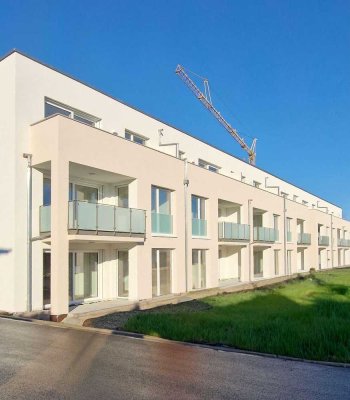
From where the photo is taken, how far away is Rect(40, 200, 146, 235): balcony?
14070 millimetres

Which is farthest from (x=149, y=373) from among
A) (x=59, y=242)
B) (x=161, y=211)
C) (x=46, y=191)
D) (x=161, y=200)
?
(x=161, y=200)

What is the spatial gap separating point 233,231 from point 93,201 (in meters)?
9.47

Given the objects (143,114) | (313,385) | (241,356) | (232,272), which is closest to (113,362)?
(241,356)

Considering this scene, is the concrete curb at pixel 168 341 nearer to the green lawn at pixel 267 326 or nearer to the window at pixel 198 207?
the green lawn at pixel 267 326

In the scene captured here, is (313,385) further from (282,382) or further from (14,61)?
(14,61)

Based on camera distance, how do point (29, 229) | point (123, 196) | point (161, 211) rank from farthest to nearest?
point (161, 211) < point (123, 196) < point (29, 229)

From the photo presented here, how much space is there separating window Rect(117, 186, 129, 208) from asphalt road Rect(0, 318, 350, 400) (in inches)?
354

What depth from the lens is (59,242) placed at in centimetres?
1361

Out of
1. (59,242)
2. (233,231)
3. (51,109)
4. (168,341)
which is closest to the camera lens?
(168,341)

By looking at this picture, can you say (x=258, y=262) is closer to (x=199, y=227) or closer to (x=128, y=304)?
(x=199, y=227)

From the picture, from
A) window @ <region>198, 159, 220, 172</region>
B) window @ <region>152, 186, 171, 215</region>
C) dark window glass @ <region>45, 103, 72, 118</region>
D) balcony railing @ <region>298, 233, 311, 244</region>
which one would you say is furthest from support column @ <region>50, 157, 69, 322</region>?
balcony railing @ <region>298, 233, 311, 244</region>

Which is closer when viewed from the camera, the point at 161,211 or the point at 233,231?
the point at 161,211

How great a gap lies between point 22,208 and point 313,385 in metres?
10.8

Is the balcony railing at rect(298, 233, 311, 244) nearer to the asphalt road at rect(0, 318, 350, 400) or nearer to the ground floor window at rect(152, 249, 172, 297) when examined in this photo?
the ground floor window at rect(152, 249, 172, 297)
